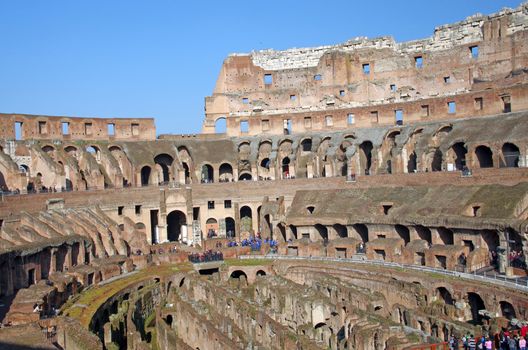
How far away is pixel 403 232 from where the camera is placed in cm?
3516

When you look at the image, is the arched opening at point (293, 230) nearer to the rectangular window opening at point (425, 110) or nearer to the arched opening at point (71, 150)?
the rectangular window opening at point (425, 110)

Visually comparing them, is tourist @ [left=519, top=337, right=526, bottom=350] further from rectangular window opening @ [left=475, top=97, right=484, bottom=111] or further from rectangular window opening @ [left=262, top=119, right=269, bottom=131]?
rectangular window opening @ [left=262, top=119, right=269, bottom=131]

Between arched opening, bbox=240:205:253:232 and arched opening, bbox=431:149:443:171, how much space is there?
16.0 m

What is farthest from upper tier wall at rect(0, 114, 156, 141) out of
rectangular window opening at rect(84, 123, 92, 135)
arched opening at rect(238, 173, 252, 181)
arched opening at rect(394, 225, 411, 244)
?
arched opening at rect(394, 225, 411, 244)

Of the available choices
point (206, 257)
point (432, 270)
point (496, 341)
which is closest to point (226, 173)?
point (206, 257)

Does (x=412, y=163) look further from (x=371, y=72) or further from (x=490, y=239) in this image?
(x=490, y=239)

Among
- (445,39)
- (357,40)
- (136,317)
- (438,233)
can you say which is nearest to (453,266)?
(438,233)

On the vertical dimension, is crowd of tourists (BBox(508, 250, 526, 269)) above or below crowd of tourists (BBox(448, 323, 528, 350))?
above

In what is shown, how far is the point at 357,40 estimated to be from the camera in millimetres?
56281

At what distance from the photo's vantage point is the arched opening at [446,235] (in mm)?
32094

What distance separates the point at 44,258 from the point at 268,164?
25.0 metres

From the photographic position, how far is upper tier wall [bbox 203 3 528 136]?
46938mm

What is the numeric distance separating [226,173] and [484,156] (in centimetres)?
2330

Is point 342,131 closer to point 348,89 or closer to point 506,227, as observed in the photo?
point 348,89
